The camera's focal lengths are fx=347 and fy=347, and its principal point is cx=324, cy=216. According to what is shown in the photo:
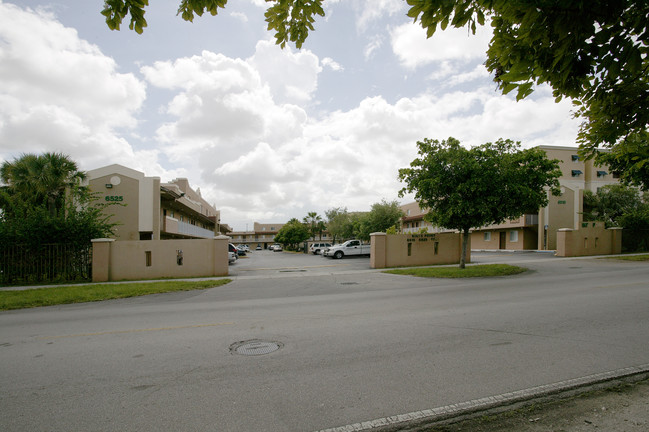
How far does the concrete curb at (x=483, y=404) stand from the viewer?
121 inches

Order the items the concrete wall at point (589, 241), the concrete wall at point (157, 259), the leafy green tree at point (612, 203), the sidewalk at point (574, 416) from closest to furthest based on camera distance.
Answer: the sidewalk at point (574, 416), the concrete wall at point (157, 259), the concrete wall at point (589, 241), the leafy green tree at point (612, 203)

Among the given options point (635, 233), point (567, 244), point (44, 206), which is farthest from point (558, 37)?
point (635, 233)

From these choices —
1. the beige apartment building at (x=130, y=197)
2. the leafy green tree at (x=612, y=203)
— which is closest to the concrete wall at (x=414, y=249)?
the beige apartment building at (x=130, y=197)

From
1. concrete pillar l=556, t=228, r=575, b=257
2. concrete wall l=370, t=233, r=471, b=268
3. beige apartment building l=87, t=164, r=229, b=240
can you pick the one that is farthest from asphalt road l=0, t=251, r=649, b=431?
concrete pillar l=556, t=228, r=575, b=257

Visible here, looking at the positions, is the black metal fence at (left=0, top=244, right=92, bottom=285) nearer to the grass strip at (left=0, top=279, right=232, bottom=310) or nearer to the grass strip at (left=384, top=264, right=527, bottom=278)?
the grass strip at (left=0, top=279, right=232, bottom=310)

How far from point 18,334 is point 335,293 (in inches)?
310

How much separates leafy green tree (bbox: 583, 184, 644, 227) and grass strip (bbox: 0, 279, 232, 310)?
112 feet

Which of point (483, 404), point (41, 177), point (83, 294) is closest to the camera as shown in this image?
point (483, 404)

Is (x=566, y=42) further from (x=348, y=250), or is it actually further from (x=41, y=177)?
(x=348, y=250)

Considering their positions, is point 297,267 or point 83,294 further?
point 297,267

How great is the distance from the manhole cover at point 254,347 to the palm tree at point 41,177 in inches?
694

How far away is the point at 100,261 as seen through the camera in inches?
639

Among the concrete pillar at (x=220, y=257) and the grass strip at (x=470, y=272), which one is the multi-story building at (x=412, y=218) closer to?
the grass strip at (x=470, y=272)

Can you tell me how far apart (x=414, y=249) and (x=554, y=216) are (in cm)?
2246
